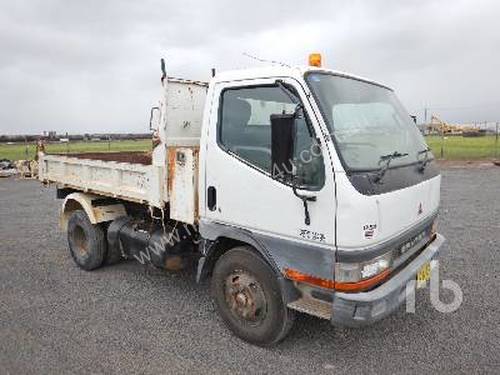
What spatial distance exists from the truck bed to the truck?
43mm

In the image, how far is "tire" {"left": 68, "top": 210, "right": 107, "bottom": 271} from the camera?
590cm

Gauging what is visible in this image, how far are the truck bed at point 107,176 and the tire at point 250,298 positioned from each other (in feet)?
3.54

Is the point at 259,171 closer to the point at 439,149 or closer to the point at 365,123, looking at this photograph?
the point at 365,123

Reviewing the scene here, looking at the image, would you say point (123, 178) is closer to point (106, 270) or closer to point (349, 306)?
point (106, 270)

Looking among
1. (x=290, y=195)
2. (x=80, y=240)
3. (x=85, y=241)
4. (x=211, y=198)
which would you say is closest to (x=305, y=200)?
(x=290, y=195)

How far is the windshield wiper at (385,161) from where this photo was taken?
130 inches

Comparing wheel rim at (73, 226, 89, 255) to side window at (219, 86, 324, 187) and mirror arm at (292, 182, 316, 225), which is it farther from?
mirror arm at (292, 182, 316, 225)

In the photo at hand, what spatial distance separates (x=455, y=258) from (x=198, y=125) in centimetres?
411

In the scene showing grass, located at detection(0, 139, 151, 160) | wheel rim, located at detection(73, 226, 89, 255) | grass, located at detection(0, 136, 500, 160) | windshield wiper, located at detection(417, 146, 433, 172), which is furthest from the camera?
grass, located at detection(0, 139, 151, 160)

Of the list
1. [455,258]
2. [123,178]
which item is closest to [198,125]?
[123,178]

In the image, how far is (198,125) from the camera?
15.6 ft

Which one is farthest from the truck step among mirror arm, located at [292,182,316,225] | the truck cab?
mirror arm, located at [292,182,316,225]

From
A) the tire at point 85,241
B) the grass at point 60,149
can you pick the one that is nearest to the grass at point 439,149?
the grass at point 60,149

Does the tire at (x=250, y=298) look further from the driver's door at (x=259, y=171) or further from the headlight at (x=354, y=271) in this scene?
the headlight at (x=354, y=271)
